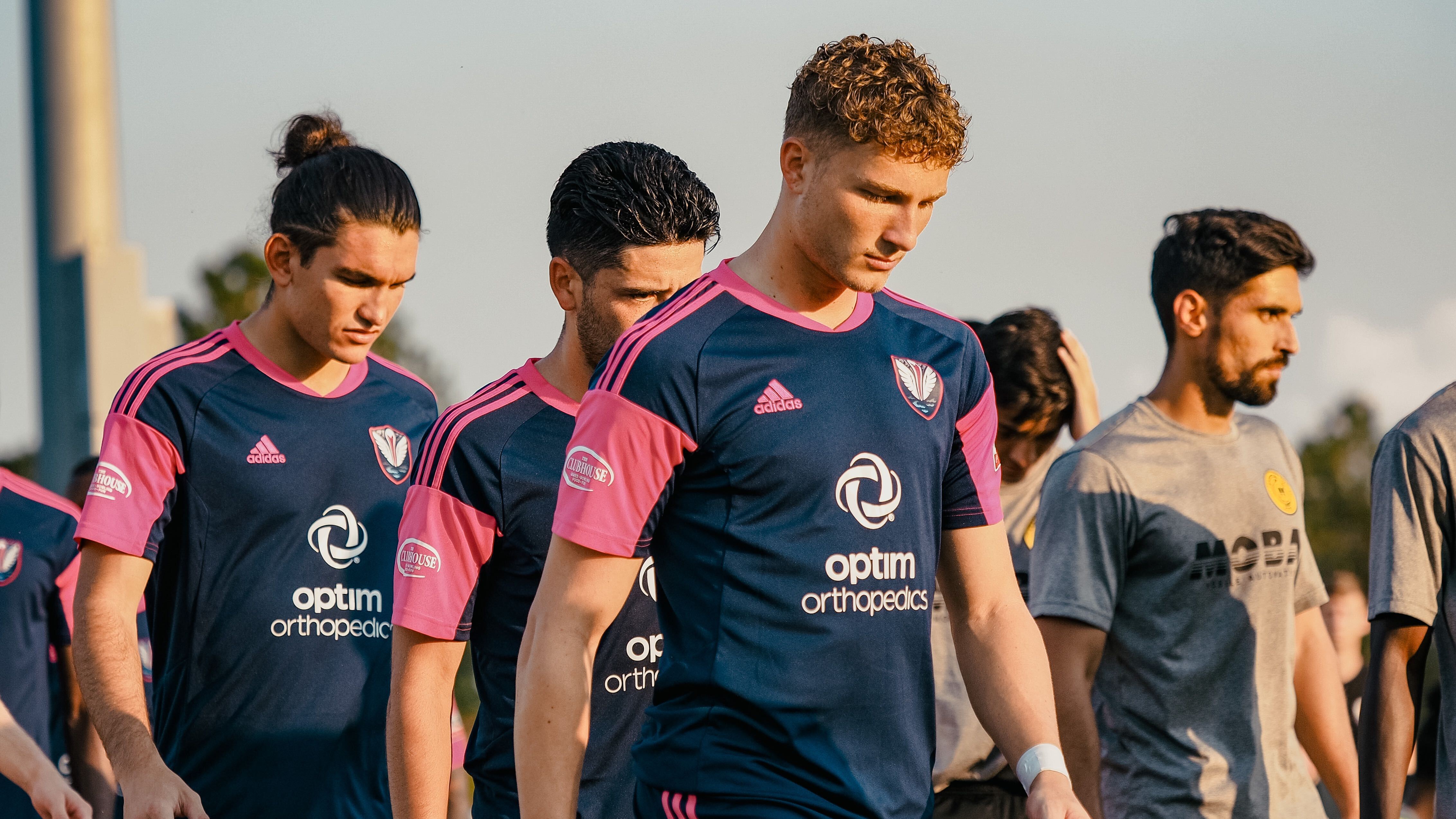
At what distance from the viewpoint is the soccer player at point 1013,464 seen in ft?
18.3

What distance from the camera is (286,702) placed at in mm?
4605

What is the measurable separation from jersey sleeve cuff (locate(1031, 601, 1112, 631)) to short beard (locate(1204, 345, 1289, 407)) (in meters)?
0.90

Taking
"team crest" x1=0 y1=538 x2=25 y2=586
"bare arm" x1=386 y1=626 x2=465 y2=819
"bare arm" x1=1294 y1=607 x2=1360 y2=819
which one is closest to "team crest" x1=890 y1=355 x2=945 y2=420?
"bare arm" x1=386 y1=626 x2=465 y2=819

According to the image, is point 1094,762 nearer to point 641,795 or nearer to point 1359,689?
point 641,795

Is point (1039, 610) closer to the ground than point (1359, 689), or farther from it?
farther from it

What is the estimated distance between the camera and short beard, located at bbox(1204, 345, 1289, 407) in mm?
5230

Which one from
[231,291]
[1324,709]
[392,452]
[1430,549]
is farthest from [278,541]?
[231,291]

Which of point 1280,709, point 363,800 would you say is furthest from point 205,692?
point 1280,709

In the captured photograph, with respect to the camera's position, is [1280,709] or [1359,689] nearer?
[1280,709]

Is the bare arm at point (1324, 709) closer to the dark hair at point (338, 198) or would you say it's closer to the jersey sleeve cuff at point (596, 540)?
the jersey sleeve cuff at point (596, 540)

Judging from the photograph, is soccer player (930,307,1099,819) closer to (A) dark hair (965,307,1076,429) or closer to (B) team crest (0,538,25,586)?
(A) dark hair (965,307,1076,429)

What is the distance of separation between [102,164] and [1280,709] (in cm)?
667

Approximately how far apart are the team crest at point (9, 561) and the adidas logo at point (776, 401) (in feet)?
12.1

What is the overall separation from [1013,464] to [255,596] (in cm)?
272
